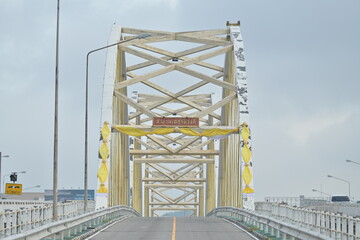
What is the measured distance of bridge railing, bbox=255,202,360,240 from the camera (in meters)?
22.2

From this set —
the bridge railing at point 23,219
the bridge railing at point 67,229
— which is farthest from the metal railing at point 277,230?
the bridge railing at point 23,219

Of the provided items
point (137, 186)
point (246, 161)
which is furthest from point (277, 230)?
point (137, 186)

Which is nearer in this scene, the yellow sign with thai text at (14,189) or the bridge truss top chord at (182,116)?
the bridge truss top chord at (182,116)

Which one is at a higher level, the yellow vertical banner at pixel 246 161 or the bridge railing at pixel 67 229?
the yellow vertical banner at pixel 246 161

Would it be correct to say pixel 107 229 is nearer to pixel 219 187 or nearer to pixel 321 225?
pixel 321 225

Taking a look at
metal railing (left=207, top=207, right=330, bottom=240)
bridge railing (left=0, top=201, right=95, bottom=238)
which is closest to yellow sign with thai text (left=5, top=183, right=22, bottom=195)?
metal railing (left=207, top=207, right=330, bottom=240)

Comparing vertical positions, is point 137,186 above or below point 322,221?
above

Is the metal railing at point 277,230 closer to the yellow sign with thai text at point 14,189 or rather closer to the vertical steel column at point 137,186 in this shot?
the vertical steel column at point 137,186

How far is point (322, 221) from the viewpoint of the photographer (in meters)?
26.1

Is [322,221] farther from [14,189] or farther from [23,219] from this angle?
[14,189]

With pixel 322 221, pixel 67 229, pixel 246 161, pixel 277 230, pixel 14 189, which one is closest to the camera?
pixel 67 229

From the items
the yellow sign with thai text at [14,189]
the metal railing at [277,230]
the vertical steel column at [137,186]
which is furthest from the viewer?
the yellow sign with thai text at [14,189]

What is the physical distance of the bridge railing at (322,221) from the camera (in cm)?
2223

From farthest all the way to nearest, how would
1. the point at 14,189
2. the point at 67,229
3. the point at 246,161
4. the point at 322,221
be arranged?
the point at 14,189, the point at 246,161, the point at 322,221, the point at 67,229
